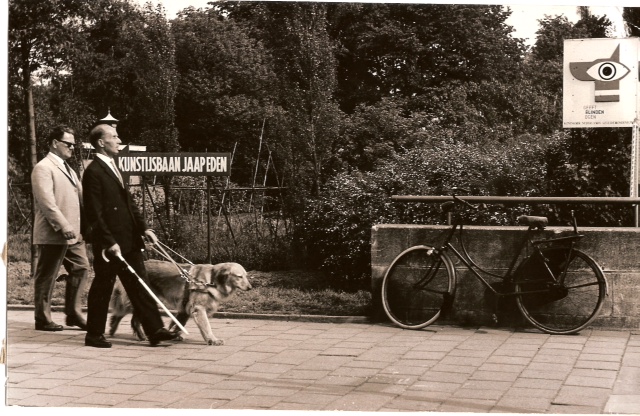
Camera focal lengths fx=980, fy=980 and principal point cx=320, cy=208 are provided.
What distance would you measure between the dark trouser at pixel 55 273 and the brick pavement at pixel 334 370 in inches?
5.7

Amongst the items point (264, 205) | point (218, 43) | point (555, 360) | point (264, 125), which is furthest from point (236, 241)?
point (555, 360)

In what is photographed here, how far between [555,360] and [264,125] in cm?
276

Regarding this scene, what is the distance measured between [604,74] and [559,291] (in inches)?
67.2

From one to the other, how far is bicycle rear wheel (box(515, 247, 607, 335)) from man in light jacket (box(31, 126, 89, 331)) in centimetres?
343

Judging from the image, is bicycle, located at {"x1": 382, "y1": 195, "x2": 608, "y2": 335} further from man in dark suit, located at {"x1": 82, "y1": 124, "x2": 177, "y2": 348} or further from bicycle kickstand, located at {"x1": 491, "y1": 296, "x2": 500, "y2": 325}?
man in dark suit, located at {"x1": 82, "y1": 124, "x2": 177, "y2": 348}

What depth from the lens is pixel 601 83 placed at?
7.55 m

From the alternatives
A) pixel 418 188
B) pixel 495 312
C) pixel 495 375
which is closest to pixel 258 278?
pixel 418 188

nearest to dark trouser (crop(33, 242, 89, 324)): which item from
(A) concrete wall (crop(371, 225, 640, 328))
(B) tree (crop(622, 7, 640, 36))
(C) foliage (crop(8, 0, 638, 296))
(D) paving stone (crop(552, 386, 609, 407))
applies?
(C) foliage (crop(8, 0, 638, 296))

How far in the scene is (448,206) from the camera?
7.77m

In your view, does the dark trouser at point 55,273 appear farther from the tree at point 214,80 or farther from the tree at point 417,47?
the tree at point 417,47

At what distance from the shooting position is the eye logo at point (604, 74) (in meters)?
7.47

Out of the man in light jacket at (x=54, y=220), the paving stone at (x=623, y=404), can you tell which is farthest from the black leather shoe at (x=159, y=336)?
the paving stone at (x=623, y=404)

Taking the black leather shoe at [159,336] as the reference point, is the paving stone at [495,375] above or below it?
below

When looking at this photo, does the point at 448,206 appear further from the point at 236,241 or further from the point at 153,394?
the point at 153,394
